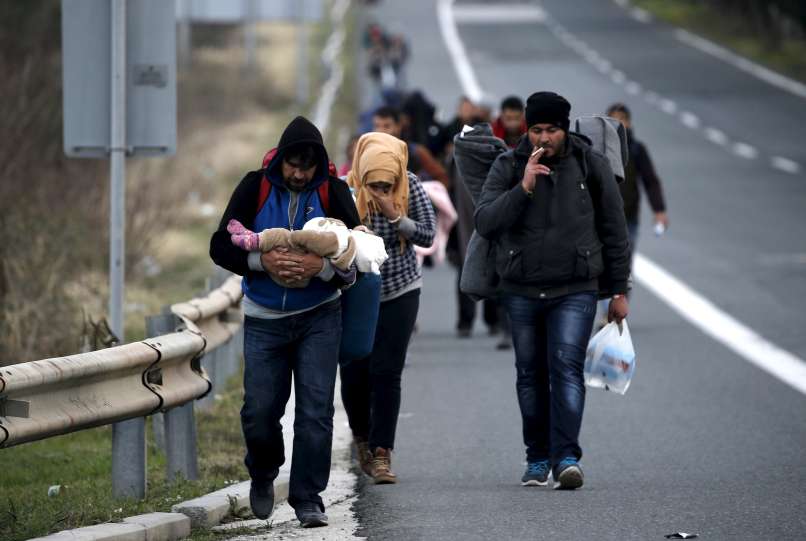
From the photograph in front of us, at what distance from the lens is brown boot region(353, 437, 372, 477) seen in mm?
9461

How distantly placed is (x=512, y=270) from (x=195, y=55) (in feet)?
133

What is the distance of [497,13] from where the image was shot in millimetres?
68062

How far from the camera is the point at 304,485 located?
8141mm

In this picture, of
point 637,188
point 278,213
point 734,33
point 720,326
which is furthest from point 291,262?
point 734,33

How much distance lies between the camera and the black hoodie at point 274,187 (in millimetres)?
7957

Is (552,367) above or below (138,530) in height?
above

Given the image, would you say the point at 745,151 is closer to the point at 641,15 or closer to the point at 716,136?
the point at 716,136

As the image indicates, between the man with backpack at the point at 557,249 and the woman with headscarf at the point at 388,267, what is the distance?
1.64 feet

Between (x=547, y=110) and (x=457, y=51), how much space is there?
46.7 meters

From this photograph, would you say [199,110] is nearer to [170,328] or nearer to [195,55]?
[195,55]

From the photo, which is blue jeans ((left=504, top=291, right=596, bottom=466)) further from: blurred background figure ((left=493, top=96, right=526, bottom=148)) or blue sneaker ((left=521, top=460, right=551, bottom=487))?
blurred background figure ((left=493, top=96, right=526, bottom=148))

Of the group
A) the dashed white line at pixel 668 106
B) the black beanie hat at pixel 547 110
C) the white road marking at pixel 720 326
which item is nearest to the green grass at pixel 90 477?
the black beanie hat at pixel 547 110

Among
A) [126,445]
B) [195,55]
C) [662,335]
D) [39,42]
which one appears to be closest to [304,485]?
[126,445]

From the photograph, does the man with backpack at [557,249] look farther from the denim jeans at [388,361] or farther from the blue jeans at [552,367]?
the denim jeans at [388,361]
